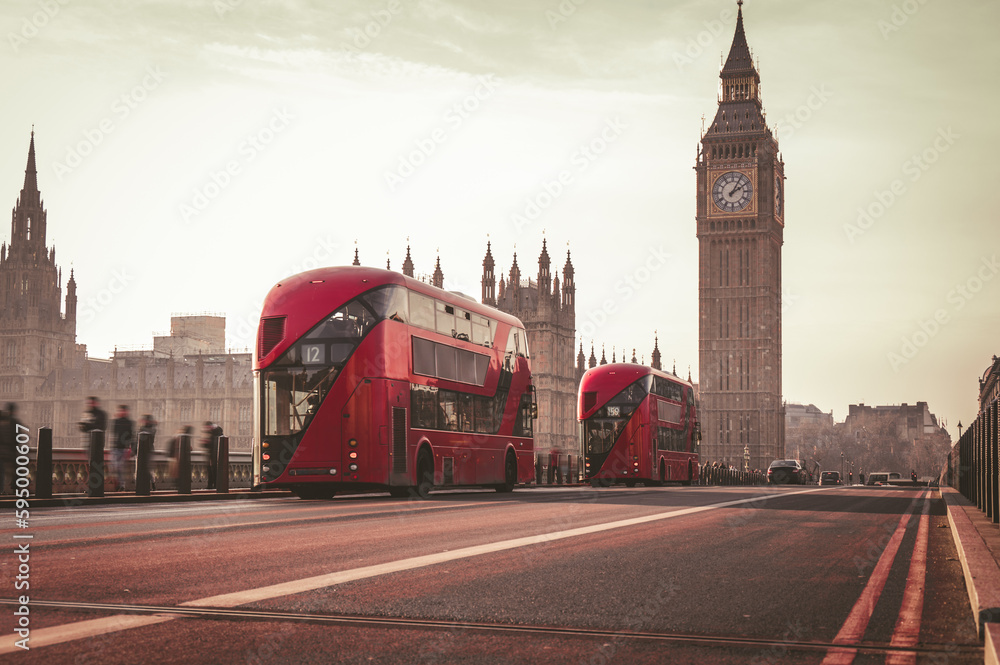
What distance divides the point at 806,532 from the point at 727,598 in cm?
549

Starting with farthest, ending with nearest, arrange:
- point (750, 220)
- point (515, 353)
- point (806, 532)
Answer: point (750, 220), point (515, 353), point (806, 532)

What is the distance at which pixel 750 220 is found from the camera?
111 m

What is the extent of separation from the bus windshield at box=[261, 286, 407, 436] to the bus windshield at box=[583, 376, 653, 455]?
1457 cm

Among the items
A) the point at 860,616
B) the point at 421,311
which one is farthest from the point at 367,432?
the point at 860,616

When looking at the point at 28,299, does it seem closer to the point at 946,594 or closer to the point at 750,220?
the point at 750,220

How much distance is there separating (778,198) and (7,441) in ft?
347

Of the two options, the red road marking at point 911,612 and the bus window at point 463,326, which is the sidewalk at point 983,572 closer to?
the red road marking at point 911,612

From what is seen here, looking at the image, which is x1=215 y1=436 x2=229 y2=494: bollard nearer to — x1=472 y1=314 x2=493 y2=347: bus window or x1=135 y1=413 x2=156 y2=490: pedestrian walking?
x1=135 y1=413 x2=156 y2=490: pedestrian walking

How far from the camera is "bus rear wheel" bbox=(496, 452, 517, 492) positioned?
23.8 m

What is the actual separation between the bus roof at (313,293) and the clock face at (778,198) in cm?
9874

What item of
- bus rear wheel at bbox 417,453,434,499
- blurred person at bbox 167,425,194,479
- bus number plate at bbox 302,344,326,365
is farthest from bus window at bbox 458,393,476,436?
blurred person at bbox 167,425,194,479

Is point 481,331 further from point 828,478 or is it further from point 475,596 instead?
point 828,478

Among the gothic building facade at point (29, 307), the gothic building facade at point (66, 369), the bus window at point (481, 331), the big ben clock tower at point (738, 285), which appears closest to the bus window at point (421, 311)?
the bus window at point (481, 331)

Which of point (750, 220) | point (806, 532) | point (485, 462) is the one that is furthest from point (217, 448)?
point (750, 220)
